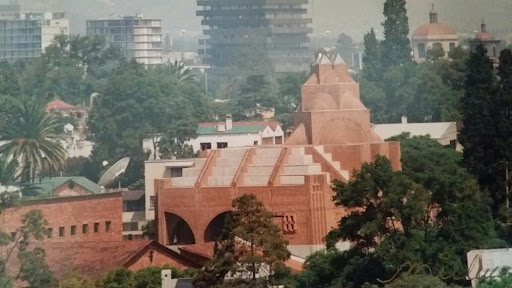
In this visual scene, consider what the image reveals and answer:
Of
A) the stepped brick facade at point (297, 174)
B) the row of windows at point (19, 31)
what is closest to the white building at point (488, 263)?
the stepped brick facade at point (297, 174)

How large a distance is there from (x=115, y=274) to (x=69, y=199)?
10.4 m

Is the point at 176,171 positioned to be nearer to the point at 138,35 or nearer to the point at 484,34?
the point at 484,34

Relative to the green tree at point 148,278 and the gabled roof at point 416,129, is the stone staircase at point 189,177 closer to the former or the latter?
the green tree at point 148,278

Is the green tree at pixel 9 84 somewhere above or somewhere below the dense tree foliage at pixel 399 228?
above

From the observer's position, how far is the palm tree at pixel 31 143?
60.9m

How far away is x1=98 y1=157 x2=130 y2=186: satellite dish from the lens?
71.6 metres

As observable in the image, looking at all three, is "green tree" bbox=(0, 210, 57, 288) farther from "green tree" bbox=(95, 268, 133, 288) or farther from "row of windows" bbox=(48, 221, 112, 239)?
"green tree" bbox=(95, 268, 133, 288)

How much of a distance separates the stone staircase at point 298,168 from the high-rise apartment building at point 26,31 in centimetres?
7937

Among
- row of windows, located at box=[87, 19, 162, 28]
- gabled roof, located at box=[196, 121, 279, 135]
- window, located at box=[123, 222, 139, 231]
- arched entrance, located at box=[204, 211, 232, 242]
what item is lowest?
arched entrance, located at box=[204, 211, 232, 242]

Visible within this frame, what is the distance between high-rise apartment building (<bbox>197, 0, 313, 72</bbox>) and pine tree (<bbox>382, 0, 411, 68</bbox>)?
35.0 metres

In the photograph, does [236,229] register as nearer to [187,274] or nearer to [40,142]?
[187,274]

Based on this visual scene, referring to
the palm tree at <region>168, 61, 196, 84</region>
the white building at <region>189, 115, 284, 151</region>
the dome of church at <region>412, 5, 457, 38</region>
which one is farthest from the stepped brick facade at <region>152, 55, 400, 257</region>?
the palm tree at <region>168, 61, 196, 84</region>

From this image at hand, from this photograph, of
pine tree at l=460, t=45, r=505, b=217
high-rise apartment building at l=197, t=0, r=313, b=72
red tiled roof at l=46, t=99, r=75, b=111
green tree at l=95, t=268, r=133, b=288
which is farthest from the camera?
high-rise apartment building at l=197, t=0, r=313, b=72

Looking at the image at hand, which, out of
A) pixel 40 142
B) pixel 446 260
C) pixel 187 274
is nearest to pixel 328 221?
pixel 187 274
